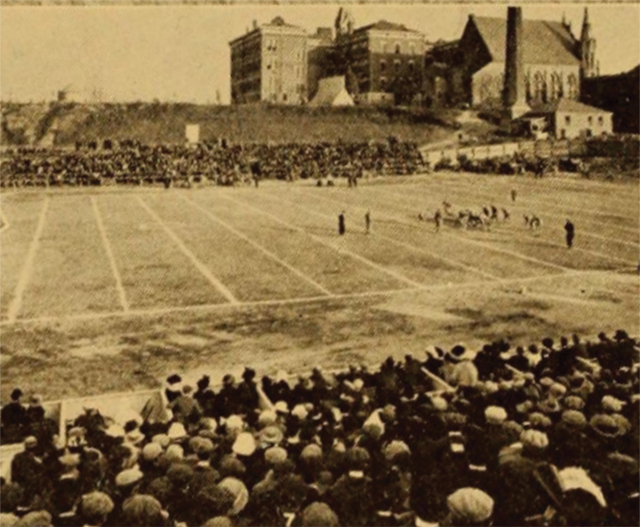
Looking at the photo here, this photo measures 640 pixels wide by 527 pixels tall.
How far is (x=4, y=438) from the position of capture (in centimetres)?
1182

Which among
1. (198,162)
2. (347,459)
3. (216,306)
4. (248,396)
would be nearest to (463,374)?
(248,396)

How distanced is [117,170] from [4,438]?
48.5 m

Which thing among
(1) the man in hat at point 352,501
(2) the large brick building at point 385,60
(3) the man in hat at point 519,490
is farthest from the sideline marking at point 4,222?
(2) the large brick building at point 385,60

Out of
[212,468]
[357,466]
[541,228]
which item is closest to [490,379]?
[357,466]

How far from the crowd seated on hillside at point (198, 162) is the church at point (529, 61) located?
27519mm

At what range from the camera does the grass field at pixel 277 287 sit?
18.0 metres

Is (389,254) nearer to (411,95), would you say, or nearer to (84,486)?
(84,486)

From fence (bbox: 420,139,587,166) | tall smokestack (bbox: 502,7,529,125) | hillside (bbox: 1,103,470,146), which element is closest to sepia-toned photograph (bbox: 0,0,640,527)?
fence (bbox: 420,139,587,166)

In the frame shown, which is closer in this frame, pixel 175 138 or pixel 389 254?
pixel 389 254

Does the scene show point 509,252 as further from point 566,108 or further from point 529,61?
point 529,61

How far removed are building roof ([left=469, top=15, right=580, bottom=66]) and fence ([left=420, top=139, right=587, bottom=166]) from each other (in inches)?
937

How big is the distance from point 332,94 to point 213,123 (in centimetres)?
1912

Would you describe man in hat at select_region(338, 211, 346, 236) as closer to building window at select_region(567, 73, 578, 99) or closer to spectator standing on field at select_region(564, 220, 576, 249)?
spectator standing on field at select_region(564, 220, 576, 249)

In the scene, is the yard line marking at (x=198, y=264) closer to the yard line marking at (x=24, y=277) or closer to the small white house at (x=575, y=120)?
the yard line marking at (x=24, y=277)
